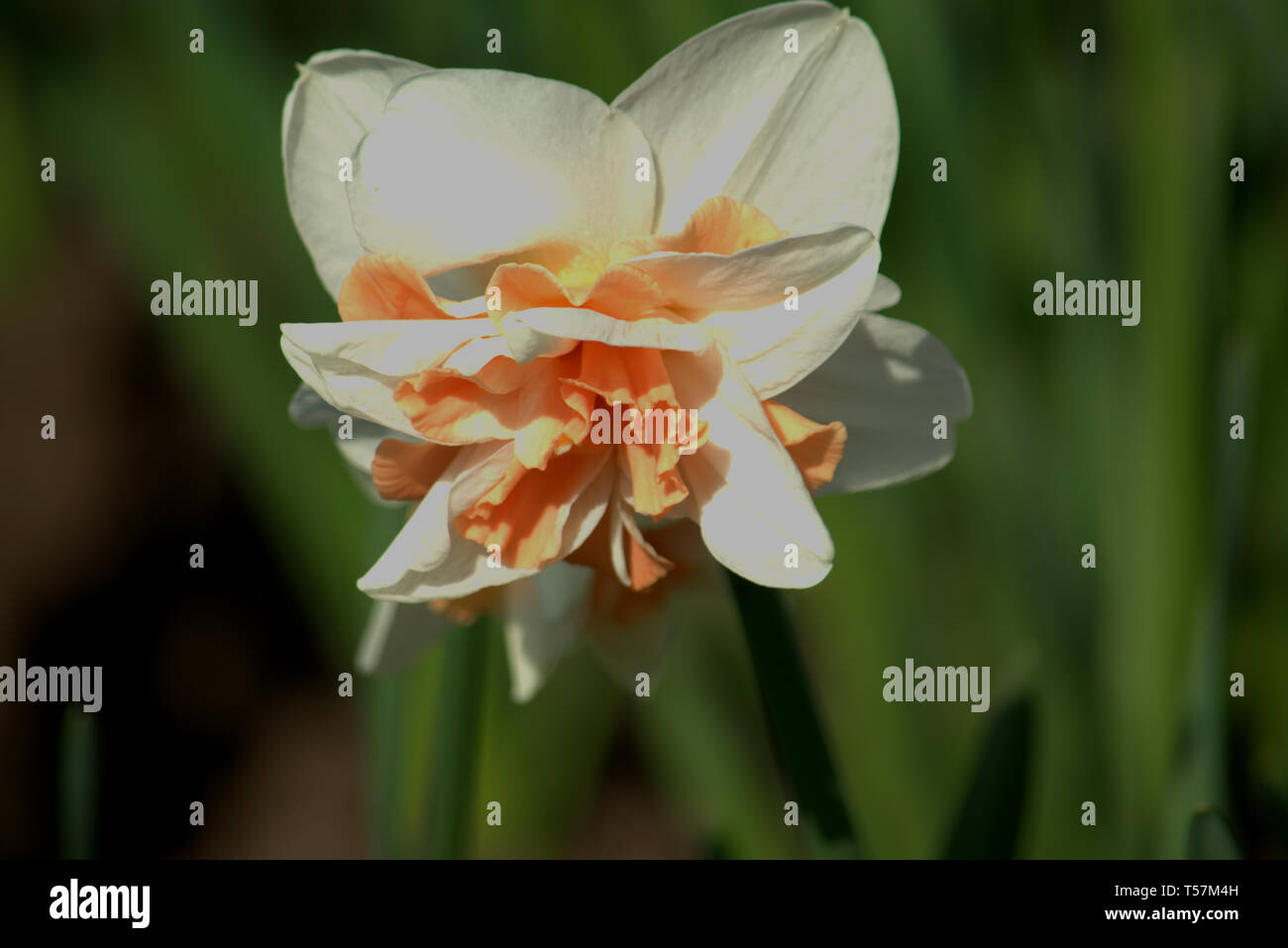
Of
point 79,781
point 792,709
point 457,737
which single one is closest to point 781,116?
point 792,709

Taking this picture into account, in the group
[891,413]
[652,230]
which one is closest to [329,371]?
[652,230]

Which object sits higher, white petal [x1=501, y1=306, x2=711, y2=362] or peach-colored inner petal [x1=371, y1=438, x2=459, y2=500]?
white petal [x1=501, y1=306, x2=711, y2=362]

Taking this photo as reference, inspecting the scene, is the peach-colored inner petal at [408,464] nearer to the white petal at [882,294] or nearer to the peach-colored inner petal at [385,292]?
the peach-colored inner petal at [385,292]

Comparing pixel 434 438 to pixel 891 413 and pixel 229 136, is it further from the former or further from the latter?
pixel 229 136

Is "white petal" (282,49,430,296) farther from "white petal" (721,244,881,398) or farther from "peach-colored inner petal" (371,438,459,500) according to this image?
"white petal" (721,244,881,398)

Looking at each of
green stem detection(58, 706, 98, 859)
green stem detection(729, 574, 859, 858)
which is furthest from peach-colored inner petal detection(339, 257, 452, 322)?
green stem detection(58, 706, 98, 859)

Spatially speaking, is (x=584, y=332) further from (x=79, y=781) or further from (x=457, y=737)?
(x=79, y=781)
